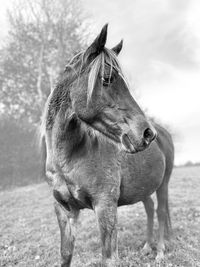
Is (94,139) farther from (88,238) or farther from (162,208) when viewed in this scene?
(88,238)

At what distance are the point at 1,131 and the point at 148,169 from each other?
1546 cm

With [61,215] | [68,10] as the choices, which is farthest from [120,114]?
[68,10]

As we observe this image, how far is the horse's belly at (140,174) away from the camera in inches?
146

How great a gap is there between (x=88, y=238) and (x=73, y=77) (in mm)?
4104

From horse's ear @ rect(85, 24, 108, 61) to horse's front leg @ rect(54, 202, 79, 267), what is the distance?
6.53 feet

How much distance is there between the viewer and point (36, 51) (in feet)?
59.0

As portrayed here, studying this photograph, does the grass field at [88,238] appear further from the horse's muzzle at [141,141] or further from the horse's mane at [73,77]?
the horse's mane at [73,77]

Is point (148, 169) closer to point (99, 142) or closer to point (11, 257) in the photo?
point (99, 142)

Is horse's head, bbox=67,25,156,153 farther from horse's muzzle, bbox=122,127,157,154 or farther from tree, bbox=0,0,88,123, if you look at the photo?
tree, bbox=0,0,88,123

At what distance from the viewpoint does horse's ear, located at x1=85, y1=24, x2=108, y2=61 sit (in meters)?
2.74

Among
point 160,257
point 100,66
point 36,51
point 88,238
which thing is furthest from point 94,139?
point 36,51

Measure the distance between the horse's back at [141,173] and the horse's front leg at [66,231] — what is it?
2.51 ft

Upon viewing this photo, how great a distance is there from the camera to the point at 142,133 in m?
2.57

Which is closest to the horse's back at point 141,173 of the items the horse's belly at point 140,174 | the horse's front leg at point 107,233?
the horse's belly at point 140,174
